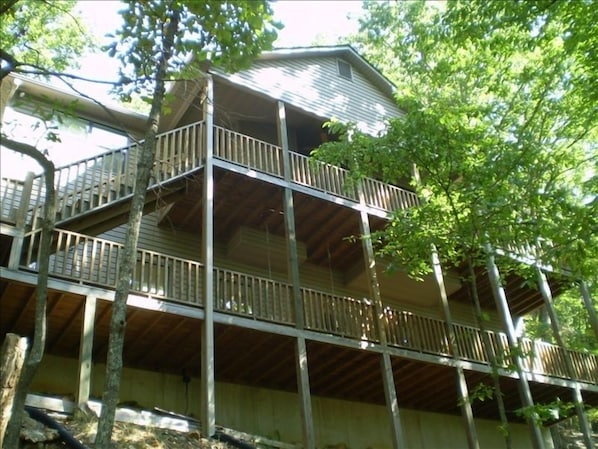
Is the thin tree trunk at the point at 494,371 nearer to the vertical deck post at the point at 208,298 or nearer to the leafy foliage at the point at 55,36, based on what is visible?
the vertical deck post at the point at 208,298

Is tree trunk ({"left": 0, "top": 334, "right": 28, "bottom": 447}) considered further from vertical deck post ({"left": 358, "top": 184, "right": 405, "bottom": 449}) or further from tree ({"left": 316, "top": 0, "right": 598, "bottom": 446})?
vertical deck post ({"left": 358, "top": 184, "right": 405, "bottom": 449})

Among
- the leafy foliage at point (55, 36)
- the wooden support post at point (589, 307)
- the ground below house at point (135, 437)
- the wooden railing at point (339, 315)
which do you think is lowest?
the ground below house at point (135, 437)

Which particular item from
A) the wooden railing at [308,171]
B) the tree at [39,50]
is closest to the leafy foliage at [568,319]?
the wooden railing at [308,171]

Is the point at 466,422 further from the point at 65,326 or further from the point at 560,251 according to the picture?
the point at 65,326

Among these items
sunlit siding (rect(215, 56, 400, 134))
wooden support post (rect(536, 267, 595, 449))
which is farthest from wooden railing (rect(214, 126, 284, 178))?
wooden support post (rect(536, 267, 595, 449))

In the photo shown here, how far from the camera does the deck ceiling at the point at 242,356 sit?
12.4m

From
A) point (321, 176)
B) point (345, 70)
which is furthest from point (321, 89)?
point (321, 176)

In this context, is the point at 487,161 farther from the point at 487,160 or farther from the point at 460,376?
the point at 460,376

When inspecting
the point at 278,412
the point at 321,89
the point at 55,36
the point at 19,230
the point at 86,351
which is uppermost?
the point at 55,36

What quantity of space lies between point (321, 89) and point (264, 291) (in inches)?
250

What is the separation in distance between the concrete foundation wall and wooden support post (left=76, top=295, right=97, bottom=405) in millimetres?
2604

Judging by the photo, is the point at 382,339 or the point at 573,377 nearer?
the point at 382,339

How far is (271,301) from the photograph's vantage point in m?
14.9

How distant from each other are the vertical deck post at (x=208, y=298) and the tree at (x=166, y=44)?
5.34 feet
